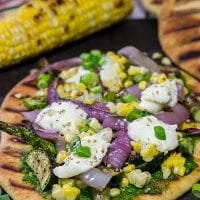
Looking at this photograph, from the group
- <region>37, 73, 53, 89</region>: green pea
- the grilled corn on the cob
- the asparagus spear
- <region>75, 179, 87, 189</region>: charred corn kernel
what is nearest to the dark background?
the grilled corn on the cob

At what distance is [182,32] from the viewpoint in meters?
5.91

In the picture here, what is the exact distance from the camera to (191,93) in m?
5.17

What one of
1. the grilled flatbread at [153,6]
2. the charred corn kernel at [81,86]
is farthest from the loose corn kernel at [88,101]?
the grilled flatbread at [153,6]

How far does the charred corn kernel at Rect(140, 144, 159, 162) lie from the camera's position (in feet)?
14.2

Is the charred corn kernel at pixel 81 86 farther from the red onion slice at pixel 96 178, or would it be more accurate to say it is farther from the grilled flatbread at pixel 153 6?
the grilled flatbread at pixel 153 6

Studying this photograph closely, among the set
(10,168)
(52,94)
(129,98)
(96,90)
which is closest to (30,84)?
(52,94)

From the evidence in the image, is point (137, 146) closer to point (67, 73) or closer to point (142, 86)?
point (142, 86)

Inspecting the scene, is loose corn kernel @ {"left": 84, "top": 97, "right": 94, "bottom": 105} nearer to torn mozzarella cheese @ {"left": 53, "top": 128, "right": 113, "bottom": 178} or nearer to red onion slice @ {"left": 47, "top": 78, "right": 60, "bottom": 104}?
red onion slice @ {"left": 47, "top": 78, "right": 60, "bottom": 104}

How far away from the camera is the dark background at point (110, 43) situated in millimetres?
5914

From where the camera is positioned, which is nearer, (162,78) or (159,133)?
(159,133)

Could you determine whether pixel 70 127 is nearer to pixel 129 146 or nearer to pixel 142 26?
pixel 129 146

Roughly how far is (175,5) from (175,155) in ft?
7.11

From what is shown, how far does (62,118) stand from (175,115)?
0.82 m

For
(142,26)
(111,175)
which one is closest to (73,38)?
(142,26)
